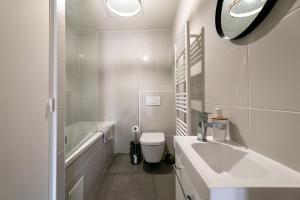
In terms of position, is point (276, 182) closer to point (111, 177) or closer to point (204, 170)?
point (204, 170)

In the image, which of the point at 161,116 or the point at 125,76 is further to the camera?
the point at 125,76

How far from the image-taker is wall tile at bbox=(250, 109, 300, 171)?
0.49 m

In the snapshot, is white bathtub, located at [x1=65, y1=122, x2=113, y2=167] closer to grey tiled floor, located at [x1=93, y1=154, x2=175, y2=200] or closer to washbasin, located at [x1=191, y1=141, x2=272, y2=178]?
grey tiled floor, located at [x1=93, y1=154, x2=175, y2=200]

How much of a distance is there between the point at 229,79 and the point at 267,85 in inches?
10.9

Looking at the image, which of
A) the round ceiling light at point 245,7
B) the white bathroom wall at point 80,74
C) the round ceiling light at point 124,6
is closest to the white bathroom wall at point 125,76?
the white bathroom wall at point 80,74

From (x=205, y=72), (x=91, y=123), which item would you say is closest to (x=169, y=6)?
(x=205, y=72)

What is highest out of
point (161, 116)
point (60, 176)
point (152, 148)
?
point (161, 116)

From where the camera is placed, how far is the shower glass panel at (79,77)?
1.46m

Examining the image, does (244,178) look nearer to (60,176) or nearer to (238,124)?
(238,124)

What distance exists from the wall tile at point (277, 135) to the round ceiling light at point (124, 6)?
1.82 metres

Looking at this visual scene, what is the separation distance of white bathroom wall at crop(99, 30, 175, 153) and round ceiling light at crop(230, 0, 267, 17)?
207 cm

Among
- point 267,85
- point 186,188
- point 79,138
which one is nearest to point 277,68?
point 267,85

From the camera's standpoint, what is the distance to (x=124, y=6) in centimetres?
194

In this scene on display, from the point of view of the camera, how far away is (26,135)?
782 mm
